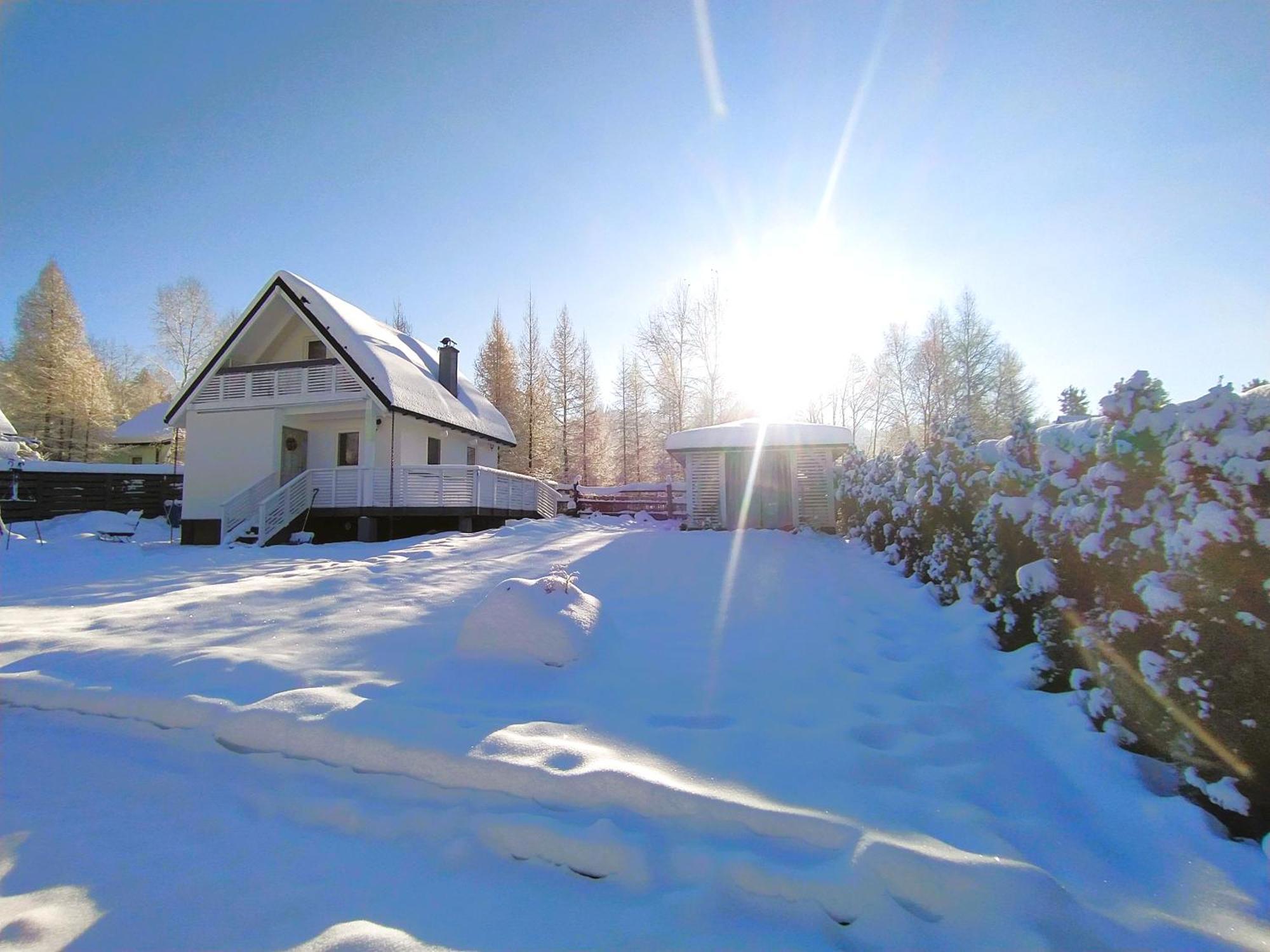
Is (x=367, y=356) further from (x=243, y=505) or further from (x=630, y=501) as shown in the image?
(x=630, y=501)

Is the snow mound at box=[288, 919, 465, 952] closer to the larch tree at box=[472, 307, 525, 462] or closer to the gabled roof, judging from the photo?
the gabled roof

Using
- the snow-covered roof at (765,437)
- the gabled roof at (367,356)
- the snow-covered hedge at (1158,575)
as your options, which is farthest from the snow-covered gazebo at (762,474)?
the snow-covered hedge at (1158,575)

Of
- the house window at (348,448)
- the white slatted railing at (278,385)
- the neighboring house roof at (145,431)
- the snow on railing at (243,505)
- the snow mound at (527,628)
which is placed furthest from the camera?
the neighboring house roof at (145,431)

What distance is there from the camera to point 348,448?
55.9 ft

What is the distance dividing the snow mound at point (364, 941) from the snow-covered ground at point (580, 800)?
10mm

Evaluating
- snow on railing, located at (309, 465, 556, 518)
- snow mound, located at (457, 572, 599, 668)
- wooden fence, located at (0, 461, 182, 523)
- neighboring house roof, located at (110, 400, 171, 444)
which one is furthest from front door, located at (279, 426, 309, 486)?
neighboring house roof, located at (110, 400, 171, 444)

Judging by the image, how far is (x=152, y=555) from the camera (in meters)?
11.6

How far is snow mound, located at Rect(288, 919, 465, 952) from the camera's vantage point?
1.84 meters

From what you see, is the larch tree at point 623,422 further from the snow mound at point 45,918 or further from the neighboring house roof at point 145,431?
the snow mound at point 45,918

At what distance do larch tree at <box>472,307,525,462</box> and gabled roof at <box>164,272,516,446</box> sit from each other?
11.2 metres

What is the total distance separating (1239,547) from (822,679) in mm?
2380

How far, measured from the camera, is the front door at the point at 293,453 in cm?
1609

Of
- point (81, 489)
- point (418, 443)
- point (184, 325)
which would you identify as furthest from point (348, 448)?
point (184, 325)

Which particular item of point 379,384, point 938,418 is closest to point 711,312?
point 938,418
